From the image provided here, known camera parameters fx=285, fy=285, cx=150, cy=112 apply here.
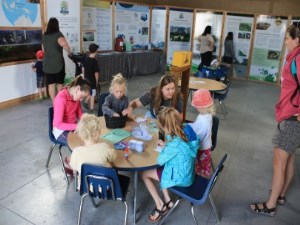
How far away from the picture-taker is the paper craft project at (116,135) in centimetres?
242

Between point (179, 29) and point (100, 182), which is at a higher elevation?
point (179, 29)

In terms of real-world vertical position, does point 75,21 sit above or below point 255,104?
above

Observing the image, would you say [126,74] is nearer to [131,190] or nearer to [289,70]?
[131,190]

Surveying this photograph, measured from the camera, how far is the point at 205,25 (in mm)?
9070

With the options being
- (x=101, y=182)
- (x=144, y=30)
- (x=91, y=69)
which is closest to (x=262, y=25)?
(x=144, y=30)

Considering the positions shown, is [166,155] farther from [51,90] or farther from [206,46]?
[206,46]

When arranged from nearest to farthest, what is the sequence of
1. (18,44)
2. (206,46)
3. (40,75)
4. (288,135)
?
(288,135)
(18,44)
(40,75)
(206,46)

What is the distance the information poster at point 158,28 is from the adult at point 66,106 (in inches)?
271

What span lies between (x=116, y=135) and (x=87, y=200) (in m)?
0.73

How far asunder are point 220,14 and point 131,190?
24.3ft

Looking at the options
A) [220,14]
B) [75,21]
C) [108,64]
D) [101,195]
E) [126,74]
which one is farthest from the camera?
[220,14]

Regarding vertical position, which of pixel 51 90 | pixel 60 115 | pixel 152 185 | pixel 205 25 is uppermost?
pixel 205 25

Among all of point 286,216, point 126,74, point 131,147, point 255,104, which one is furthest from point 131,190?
point 126,74

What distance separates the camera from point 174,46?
9.34 m
